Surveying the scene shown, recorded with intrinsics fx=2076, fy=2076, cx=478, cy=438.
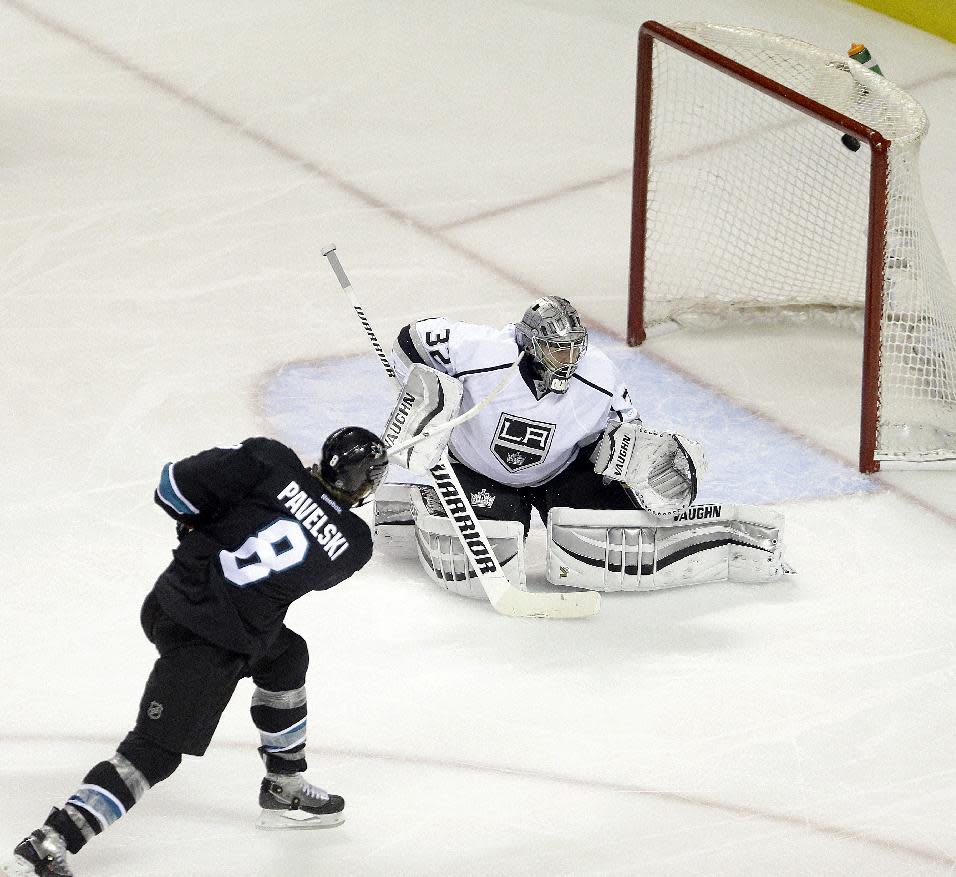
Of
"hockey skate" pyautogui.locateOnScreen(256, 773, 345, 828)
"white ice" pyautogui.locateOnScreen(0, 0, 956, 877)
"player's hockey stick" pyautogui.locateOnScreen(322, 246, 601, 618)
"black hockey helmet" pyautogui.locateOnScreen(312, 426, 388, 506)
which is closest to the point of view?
"black hockey helmet" pyautogui.locateOnScreen(312, 426, 388, 506)

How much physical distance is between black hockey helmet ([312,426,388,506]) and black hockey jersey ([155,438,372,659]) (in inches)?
1.2

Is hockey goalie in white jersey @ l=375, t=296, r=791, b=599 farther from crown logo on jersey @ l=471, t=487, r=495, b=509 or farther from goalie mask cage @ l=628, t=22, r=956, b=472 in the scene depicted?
goalie mask cage @ l=628, t=22, r=956, b=472

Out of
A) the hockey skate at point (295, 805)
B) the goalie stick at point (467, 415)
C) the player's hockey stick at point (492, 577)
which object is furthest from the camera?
the player's hockey stick at point (492, 577)

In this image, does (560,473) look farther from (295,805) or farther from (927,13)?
(927,13)

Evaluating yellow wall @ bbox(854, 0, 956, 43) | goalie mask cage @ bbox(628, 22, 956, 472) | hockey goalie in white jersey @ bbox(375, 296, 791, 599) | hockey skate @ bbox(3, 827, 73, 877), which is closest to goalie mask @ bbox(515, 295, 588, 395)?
hockey goalie in white jersey @ bbox(375, 296, 791, 599)

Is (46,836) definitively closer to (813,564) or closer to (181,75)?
(813,564)

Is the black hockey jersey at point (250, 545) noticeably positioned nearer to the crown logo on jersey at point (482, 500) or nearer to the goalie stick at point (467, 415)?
the goalie stick at point (467, 415)

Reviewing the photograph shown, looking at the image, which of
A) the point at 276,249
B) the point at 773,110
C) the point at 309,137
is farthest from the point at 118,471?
the point at 773,110

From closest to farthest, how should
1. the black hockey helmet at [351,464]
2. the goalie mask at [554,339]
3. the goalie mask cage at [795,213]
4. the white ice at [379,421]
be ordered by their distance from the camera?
the black hockey helmet at [351,464] → the white ice at [379,421] → the goalie mask at [554,339] → the goalie mask cage at [795,213]

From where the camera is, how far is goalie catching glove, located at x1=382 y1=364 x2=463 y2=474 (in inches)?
176

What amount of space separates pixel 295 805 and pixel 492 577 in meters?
0.93

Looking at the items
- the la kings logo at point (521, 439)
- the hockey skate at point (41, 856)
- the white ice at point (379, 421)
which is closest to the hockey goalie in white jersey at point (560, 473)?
the la kings logo at point (521, 439)

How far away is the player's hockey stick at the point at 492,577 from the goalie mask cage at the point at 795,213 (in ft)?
3.77

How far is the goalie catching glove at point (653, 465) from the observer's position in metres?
4.61
